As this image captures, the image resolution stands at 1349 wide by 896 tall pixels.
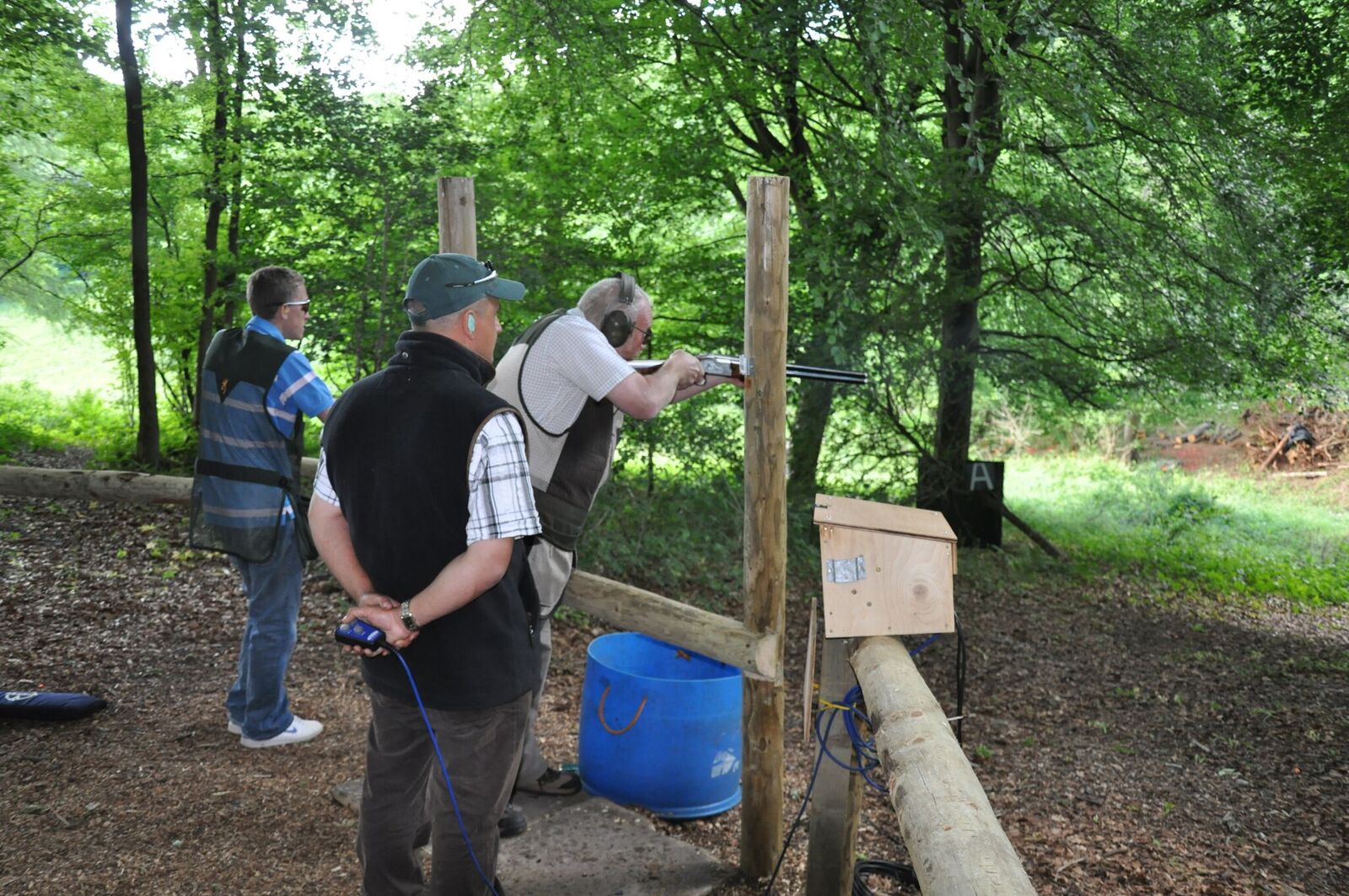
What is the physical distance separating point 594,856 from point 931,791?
5.93 ft

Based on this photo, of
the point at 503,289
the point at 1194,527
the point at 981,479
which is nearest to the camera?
the point at 503,289

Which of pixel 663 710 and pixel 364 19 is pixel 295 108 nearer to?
pixel 364 19

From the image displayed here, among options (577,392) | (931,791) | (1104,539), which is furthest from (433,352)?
(1104,539)

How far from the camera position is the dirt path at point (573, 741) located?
11.3 feet

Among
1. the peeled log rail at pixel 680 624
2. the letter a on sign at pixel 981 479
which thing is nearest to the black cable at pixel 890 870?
the peeled log rail at pixel 680 624

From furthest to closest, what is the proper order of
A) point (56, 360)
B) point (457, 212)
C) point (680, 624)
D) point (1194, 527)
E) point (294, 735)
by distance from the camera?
point (56, 360), point (1194, 527), point (294, 735), point (457, 212), point (680, 624)

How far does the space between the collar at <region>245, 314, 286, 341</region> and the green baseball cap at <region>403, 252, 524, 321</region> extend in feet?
5.76

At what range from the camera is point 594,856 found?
11.4 ft

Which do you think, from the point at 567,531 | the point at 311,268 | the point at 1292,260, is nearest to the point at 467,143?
the point at 311,268

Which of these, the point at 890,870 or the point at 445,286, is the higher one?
the point at 445,286

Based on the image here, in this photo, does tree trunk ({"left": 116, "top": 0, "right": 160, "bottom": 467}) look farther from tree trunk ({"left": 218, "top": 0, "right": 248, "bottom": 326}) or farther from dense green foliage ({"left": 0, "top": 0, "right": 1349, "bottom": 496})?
tree trunk ({"left": 218, "top": 0, "right": 248, "bottom": 326})

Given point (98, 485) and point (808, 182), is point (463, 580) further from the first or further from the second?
point (808, 182)

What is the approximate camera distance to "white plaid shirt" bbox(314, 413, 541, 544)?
217cm

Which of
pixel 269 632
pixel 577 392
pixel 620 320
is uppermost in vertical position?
pixel 620 320
